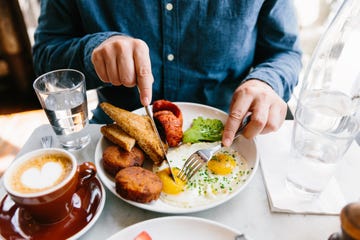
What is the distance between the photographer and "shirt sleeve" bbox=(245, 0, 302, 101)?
1044 mm

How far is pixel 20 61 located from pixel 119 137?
79.2 inches

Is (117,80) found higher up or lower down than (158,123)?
higher up

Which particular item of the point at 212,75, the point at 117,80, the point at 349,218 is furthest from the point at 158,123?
the point at 349,218

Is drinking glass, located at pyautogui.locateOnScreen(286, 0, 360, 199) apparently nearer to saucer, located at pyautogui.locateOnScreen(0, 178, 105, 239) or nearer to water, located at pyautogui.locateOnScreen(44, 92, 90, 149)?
saucer, located at pyautogui.locateOnScreen(0, 178, 105, 239)

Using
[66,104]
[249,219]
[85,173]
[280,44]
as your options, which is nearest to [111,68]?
[66,104]

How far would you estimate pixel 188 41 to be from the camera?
107 cm

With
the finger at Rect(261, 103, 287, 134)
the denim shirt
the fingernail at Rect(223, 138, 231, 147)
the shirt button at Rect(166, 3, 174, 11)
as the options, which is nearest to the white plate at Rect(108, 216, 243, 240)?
the fingernail at Rect(223, 138, 231, 147)

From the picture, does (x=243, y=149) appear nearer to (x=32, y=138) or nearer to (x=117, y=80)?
(x=117, y=80)

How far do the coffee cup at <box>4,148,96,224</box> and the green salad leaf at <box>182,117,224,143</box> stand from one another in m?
0.29

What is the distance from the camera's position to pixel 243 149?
34.0 inches

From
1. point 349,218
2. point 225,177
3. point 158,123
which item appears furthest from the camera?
point 158,123

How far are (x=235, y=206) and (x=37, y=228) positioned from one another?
1.38 feet

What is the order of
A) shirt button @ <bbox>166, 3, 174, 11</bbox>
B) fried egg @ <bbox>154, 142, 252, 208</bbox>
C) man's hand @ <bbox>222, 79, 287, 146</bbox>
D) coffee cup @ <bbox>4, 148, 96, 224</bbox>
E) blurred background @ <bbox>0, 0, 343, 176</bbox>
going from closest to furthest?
coffee cup @ <bbox>4, 148, 96, 224</bbox> < fried egg @ <bbox>154, 142, 252, 208</bbox> < man's hand @ <bbox>222, 79, 287, 146</bbox> < shirt button @ <bbox>166, 3, 174, 11</bbox> < blurred background @ <bbox>0, 0, 343, 176</bbox>

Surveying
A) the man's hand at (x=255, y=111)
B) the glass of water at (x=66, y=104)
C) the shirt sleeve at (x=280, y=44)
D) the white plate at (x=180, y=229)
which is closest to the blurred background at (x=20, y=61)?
the shirt sleeve at (x=280, y=44)
